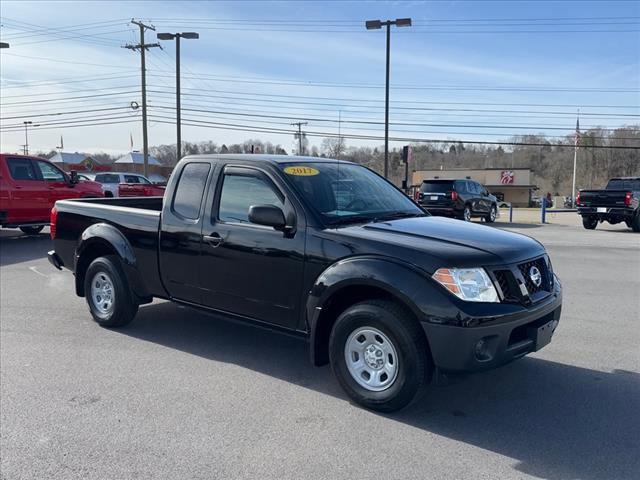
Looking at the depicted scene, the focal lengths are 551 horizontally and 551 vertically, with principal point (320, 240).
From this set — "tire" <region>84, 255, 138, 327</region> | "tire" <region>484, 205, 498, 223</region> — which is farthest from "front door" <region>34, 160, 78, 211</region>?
"tire" <region>484, 205, 498, 223</region>

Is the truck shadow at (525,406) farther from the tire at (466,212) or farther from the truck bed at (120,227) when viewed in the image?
the tire at (466,212)

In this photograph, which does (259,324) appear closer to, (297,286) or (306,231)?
(297,286)

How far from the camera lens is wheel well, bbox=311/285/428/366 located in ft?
13.3

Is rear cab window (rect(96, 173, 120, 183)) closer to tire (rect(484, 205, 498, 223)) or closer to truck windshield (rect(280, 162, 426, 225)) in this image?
tire (rect(484, 205, 498, 223))

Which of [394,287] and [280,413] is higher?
[394,287]

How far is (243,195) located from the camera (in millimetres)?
4855

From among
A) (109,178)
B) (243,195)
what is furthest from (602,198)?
(109,178)

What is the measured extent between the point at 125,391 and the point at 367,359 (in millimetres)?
1964

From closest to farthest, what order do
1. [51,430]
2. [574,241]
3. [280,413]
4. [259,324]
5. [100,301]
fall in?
1. [51,430]
2. [280,413]
3. [259,324]
4. [100,301]
5. [574,241]

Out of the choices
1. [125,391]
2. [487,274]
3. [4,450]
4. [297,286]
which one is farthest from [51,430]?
[487,274]

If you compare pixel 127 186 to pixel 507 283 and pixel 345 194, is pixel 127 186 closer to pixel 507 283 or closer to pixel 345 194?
pixel 345 194

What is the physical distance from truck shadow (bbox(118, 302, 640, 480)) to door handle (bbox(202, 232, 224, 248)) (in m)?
1.12

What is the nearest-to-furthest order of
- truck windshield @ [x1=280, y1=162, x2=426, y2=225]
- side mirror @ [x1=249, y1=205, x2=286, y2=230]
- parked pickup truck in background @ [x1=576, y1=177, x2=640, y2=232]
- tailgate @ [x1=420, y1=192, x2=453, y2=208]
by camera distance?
side mirror @ [x1=249, y1=205, x2=286, y2=230] → truck windshield @ [x1=280, y1=162, x2=426, y2=225] → parked pickup truck in background @ [x1=576, y1=177, x2=640, y2=232] → tailgate @ [x1=420, y1=192, x2=453, y2=208]

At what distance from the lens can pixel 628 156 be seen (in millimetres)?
76750
